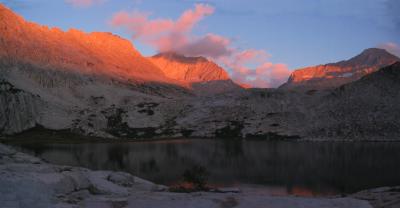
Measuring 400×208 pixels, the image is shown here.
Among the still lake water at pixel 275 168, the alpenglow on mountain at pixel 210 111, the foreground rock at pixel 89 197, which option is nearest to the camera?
the foreground rock at pixel 89 197

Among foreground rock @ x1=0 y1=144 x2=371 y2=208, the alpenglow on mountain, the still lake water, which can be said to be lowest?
the still lake water

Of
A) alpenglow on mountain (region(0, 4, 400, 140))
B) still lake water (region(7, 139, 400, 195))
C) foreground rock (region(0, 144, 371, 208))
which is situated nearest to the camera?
foreground rock (region(0, 144, 371, 208))

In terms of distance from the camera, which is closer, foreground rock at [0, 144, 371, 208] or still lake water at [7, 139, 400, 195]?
foreground rock at [0, 144, 371, 208]

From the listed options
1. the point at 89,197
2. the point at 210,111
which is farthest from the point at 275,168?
the point at 210,111

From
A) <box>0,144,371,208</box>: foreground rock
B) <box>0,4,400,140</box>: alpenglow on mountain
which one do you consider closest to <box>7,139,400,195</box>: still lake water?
<box>0,144,371,208</box>: foreground rock

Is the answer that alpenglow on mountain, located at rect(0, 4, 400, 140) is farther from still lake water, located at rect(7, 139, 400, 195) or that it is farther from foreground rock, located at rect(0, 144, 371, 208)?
foreground rock, located at rect(0, 144, 371, 208)

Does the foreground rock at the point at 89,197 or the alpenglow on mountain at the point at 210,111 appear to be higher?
the alpenglow on mountain at the point at 210,111

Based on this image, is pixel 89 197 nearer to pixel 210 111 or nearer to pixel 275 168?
pixel 275 168

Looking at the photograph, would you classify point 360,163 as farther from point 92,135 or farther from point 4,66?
point 4,66

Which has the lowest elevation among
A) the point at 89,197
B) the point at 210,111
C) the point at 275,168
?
the point at 275,168

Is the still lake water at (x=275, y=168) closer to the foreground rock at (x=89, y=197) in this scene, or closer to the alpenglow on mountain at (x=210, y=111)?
the foreground rock at (x=89, y=197)

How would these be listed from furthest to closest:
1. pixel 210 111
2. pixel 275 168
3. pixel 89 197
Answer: pixel 210 111 → pixel 275 168 → pixel 89 197

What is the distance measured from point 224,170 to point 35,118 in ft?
344

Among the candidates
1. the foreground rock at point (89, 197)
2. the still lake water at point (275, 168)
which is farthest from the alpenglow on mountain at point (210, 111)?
the foreground rock at point (89, 197)
